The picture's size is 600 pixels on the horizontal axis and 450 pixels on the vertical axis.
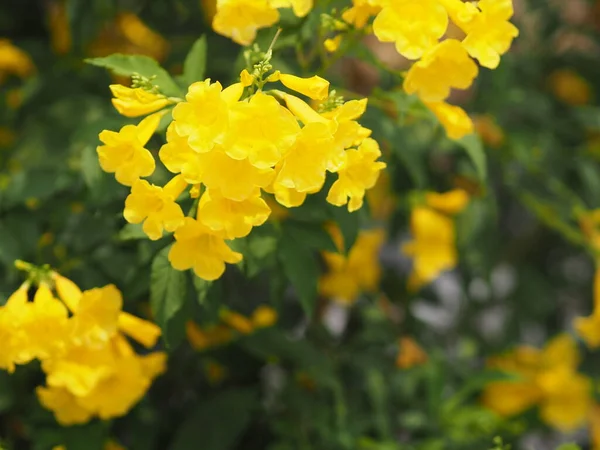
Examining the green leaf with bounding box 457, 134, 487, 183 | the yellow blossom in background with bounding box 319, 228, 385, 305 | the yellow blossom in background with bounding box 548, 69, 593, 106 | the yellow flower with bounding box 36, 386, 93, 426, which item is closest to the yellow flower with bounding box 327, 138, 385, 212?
the green leaf with bounding box 457, 134, 487, 183

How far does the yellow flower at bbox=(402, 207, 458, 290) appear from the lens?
83.4 inches

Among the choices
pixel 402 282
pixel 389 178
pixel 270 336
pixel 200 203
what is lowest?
pixel 402 282

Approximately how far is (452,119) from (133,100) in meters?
0.54

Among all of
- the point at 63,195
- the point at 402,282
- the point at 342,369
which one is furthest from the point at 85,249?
the point at 402,282

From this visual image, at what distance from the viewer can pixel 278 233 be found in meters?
1.44

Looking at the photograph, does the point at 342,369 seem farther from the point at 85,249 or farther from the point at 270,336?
the point at 85,249

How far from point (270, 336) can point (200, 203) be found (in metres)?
0.73

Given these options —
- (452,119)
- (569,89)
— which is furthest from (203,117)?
(569,89)

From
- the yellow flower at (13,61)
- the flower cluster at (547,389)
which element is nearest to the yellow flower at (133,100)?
the yellow flower at (13,61)

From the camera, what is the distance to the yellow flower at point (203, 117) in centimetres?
106

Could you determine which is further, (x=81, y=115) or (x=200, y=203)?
(x=81, y=115)

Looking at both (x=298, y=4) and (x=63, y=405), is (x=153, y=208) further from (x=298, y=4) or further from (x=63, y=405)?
(x=63, y=405)

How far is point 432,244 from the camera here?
85.8 inches

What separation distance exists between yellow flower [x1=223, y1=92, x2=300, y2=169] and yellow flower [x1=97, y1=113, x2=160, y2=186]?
170mm
